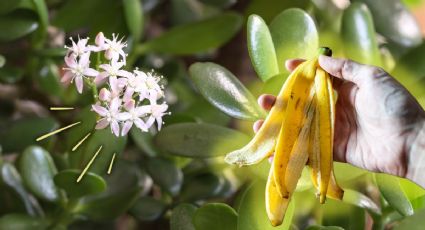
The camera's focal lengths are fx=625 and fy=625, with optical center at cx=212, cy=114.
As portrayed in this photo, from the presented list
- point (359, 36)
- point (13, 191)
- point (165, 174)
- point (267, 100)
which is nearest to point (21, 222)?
point (13, 191)

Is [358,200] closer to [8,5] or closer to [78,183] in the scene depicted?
[78,183]

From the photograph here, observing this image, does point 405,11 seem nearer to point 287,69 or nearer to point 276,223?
point 287,69

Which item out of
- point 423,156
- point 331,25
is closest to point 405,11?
point 331,25

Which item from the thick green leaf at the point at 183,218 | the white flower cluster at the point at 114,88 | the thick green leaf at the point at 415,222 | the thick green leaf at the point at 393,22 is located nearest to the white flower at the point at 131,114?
the white flower cluster at the point at 114,88

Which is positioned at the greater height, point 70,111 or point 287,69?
point 287,69

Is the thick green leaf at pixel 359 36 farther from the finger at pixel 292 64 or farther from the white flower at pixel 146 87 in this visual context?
the white flower at pixel 146 87

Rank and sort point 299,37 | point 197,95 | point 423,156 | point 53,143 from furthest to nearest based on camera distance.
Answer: point 197,95 → point 53,143 → point 299,37 → point 423,156
